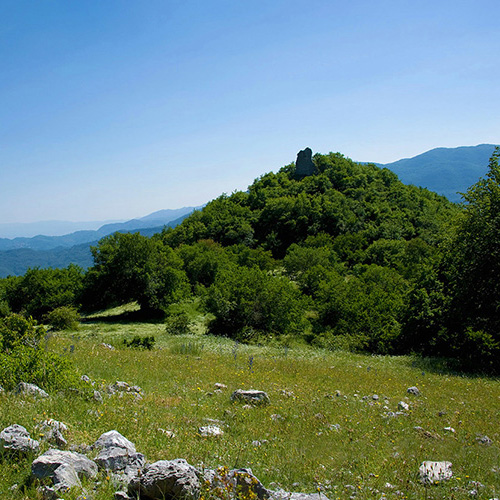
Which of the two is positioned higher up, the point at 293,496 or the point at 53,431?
the point at 53,431

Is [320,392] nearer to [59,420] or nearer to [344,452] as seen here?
[344,452]

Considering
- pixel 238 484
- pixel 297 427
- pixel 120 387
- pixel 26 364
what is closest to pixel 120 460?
pixel 238 484

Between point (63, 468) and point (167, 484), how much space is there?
4.35 ft

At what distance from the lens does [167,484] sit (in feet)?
15.2

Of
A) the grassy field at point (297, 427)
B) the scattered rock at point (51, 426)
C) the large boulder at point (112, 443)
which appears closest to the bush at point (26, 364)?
the grassy field at point (297, 427)

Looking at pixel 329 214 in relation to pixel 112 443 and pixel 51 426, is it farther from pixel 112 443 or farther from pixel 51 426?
pixel 112 443

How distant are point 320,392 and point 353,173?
112 metres

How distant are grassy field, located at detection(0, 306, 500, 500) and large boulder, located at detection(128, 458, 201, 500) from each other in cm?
39

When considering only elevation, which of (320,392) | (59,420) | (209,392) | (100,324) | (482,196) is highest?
(482,196)

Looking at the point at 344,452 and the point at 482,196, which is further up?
the point at 482,196

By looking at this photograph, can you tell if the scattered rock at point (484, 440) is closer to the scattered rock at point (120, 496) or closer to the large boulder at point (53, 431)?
the scattered rock at point (120, 496)

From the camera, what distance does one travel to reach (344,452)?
6.70m

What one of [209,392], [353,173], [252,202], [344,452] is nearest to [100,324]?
[209,392]

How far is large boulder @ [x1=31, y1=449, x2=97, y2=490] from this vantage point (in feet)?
15.0
